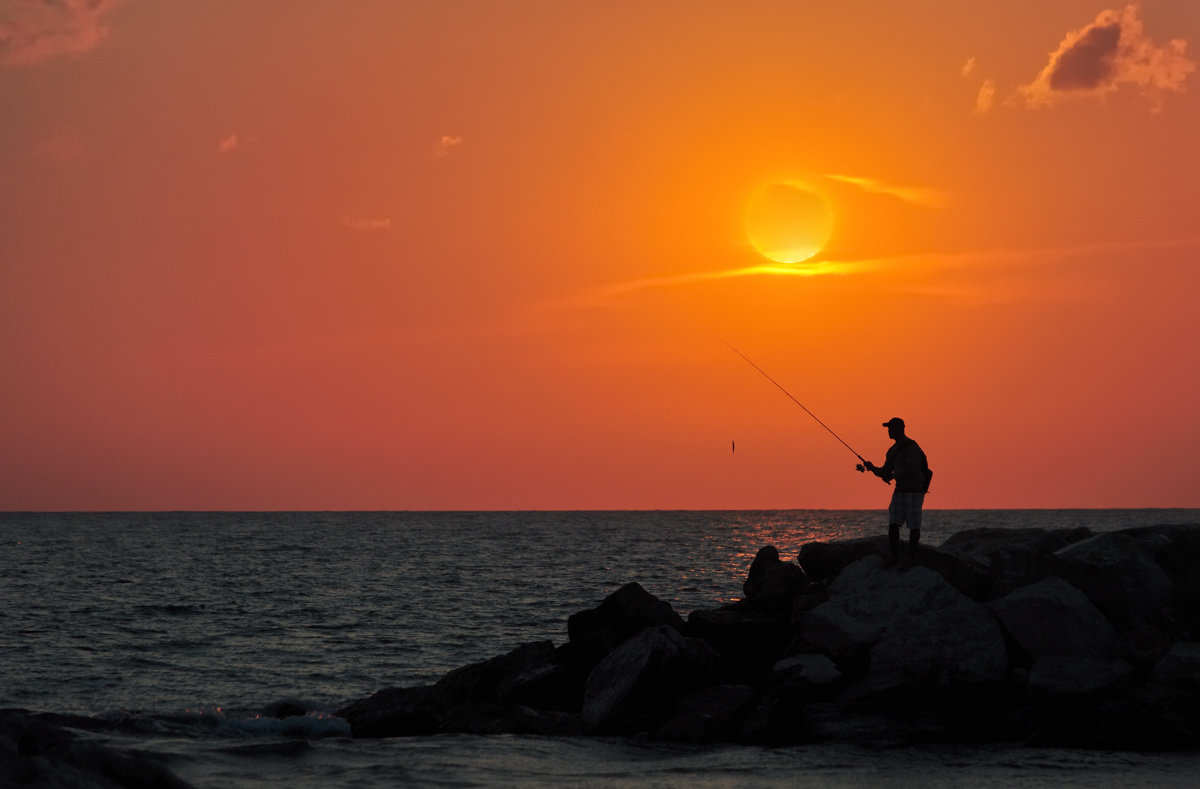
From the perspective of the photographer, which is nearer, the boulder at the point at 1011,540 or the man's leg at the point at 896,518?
the man's leg at the point at 896,518

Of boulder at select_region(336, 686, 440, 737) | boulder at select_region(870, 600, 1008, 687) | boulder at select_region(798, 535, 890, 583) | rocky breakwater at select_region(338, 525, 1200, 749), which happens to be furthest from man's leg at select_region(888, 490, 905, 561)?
boulder at select_region(336, 686, 440, 737)

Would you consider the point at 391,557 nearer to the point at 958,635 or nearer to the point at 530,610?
the point at 530,610

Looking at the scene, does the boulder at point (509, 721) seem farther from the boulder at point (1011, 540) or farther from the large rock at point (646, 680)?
the boulder at point (1011, 540)

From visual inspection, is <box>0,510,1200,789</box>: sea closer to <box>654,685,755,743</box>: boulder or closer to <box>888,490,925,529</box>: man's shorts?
<box>654,685,755,743</box>: boulder

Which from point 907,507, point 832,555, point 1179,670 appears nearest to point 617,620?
point 832,555

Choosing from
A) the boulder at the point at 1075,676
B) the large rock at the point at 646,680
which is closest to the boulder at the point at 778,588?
the large rock at the point at 646,680

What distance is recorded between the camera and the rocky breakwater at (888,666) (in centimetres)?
1638

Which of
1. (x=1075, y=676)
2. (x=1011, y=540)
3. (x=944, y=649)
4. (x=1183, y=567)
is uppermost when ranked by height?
(x=1011, y=540)

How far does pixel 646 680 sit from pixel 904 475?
17.4ft

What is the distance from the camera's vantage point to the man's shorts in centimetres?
1914

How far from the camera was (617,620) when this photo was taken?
798 inches

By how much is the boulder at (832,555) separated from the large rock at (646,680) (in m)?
4.76

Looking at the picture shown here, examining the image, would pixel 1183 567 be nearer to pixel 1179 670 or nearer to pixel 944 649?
pixel 1179 670

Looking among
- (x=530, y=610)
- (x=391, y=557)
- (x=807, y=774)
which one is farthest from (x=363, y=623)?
(x=391, y=557)
